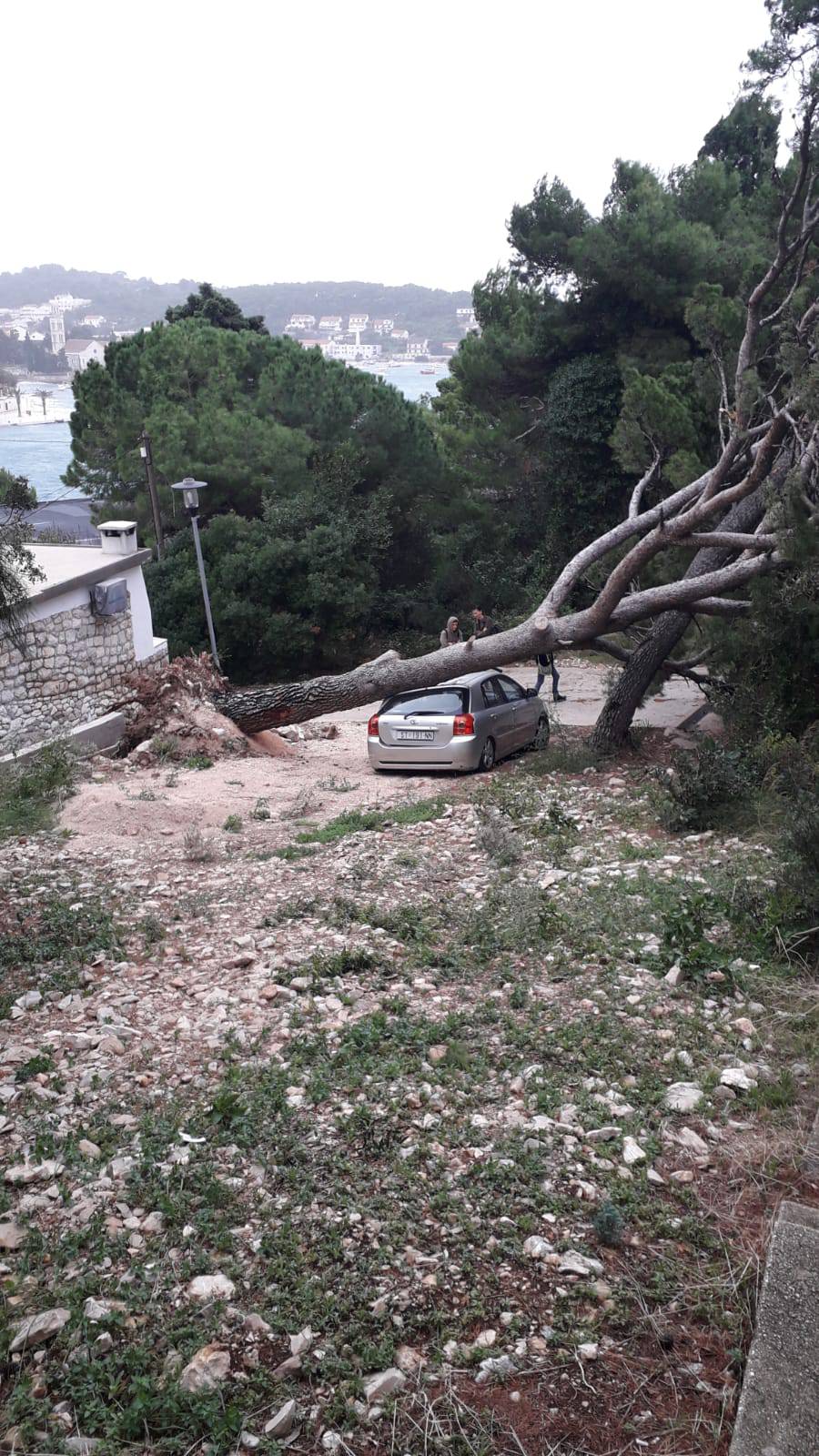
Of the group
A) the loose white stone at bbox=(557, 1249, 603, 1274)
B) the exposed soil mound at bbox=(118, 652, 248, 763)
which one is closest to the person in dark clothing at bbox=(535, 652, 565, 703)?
the exposed soil mound at bbox=(118, 652, 248, 763)

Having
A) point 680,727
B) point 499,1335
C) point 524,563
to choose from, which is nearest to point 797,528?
point 680,727

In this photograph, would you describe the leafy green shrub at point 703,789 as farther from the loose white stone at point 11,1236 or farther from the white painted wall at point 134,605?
the white painted wall at point 134,605

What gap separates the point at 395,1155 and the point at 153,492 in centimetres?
2420

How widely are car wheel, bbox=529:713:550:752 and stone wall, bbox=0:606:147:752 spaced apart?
22.5 ft

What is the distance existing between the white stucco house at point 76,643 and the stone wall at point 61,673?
0.04 ft

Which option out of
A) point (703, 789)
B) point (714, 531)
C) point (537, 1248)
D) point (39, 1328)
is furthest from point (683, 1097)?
point (714, 531)

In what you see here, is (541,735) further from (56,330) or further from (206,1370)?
(56,330)

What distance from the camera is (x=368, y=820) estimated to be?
33.3 ft

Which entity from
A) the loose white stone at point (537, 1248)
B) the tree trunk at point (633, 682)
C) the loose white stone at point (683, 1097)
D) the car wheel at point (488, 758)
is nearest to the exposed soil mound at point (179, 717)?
the car wheel at point (488, 758)

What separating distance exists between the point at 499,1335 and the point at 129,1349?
119 centimetres

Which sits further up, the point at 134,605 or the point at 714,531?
the point at 714,531

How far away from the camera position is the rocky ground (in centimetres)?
327

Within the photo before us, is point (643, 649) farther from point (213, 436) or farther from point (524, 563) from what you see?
point (213, 436)

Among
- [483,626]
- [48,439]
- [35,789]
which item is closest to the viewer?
[35,789]
